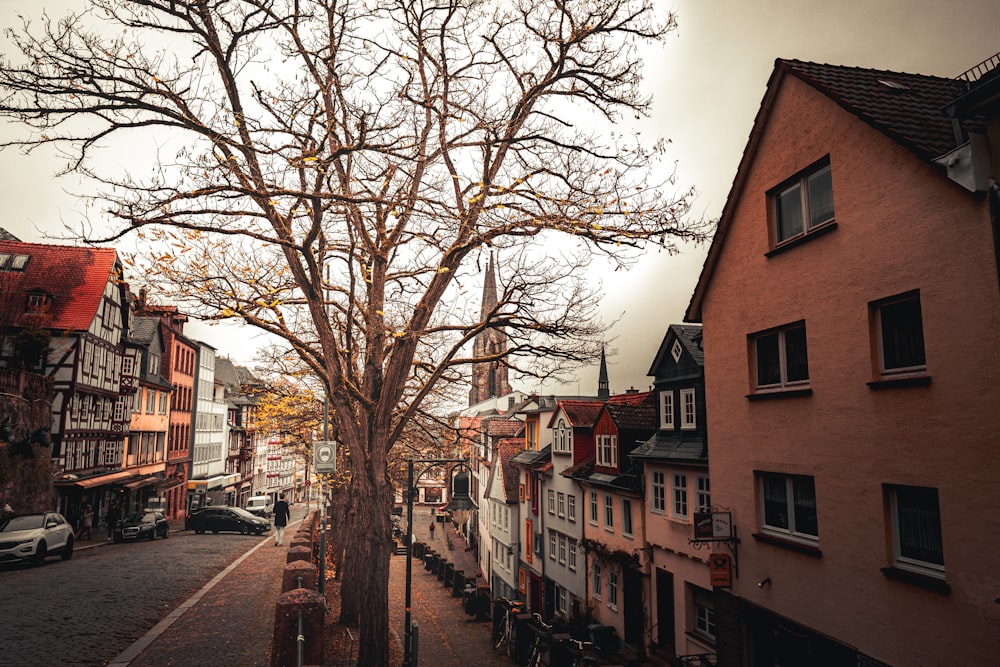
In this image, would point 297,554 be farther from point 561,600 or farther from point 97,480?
point 97,480

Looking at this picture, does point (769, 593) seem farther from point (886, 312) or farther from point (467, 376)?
point (467, 376)

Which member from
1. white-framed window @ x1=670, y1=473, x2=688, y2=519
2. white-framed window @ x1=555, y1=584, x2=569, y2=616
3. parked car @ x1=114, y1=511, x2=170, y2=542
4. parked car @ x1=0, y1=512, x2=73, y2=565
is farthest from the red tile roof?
white-framed window @ x1=670, y1=473, x2=688, y2=519

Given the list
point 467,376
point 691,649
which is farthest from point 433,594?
point 467,376

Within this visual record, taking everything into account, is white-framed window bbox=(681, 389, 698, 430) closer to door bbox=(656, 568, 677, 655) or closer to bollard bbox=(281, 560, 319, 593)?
door bbox=(656, 568, 677, 655)

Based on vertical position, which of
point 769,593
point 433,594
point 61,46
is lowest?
point 433,594

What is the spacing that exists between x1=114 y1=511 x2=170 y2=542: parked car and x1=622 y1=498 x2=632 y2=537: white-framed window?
22.1 metres

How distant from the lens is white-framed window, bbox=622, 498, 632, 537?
23266 mm

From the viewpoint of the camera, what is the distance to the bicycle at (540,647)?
20.6 metres

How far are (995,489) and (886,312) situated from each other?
285cm

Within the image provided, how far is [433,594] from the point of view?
34.6m

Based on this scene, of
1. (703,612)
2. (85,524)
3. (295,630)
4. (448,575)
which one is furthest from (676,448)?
(85,524)

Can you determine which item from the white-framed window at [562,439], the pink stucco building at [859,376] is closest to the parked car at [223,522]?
the white-framed window at [562,439]

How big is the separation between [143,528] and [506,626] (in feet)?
58.7

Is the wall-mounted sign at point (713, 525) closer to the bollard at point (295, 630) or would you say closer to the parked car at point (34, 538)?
the bollard at point (295, 630)
